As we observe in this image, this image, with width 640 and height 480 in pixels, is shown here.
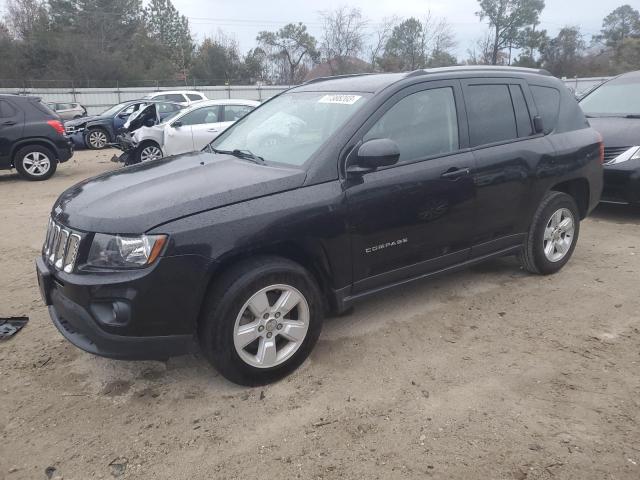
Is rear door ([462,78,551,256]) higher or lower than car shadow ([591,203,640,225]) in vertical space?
higher

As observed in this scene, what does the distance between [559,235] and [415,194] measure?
2.00m

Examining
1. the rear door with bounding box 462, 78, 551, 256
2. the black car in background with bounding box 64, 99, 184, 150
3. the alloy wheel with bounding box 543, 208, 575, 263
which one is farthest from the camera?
the black car in background with bounding box 64, 99, 184, 150

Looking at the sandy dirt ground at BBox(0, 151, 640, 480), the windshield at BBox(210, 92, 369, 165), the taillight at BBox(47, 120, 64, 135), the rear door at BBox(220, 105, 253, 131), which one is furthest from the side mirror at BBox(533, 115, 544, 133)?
the taillight at BBox(47, 120, 64, 135)

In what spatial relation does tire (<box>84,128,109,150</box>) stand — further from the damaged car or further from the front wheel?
the front wheel

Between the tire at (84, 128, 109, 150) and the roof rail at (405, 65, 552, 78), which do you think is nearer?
the roof rail at (405, 65, 552, 78)

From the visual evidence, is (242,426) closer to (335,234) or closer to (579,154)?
(335,234)

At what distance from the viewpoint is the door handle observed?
3.63 meters

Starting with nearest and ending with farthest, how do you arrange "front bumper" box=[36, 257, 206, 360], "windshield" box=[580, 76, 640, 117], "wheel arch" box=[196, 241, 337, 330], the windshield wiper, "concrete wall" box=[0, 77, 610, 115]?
"front bumper" box=[36, 257, 206, 360], "wheel arch" box=[196, 241, 337, 330], the windshield wiper, "windshield" box=[580, 76, 640, 117], "concrete wall" box=[0, 77, 610, 115]

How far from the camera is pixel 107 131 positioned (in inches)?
655

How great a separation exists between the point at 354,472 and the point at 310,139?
2068 mm

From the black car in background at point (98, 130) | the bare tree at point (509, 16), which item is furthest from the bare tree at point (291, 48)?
the black car in background at point (98, 130)

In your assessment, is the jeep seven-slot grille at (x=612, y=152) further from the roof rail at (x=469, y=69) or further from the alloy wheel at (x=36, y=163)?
the alloy wheel at (x=36, y=163)

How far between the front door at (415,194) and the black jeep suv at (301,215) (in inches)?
0.4

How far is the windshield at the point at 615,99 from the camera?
23.6 ft
